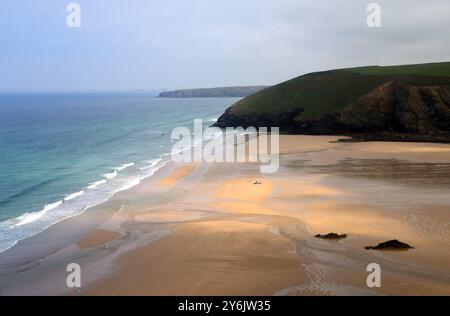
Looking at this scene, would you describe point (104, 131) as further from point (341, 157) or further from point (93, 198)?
point (93, 198)

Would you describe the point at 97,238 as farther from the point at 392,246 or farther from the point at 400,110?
the point at 400,110

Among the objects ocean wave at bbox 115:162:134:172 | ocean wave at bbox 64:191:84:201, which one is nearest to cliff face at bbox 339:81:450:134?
ocean wave at bbox 115:162:134:172

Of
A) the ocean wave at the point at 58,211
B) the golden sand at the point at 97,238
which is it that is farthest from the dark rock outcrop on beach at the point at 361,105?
the golden sand at the point at 97,238

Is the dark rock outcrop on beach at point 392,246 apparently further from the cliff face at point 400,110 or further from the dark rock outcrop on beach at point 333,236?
the cliff face at point 400,110

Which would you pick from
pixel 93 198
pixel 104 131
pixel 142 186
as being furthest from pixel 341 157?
pixel 104 131

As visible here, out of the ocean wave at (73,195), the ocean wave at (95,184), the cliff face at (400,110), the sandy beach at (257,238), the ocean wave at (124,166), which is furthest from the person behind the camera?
the cliff face at (400,110)

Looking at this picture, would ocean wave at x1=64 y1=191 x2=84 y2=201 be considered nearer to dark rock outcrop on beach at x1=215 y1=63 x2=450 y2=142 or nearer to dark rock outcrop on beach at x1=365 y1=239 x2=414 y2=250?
dark rock outcrop on beach at x1=365 y1=239 x2=414 y2=250
